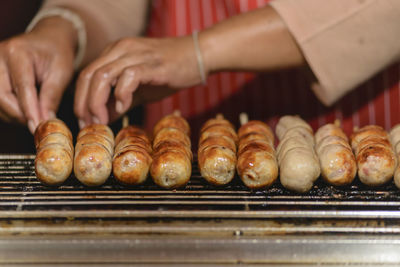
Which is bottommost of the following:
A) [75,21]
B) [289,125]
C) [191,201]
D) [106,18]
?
[191,201]

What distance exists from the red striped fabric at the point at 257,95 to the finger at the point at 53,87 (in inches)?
51.8

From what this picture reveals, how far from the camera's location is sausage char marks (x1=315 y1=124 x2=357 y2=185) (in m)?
2.01

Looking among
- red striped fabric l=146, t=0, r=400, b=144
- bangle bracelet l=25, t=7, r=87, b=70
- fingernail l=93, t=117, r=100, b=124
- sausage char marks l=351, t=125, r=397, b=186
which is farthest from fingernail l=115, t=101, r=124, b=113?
red striped fabric l=146, t=0, r=400, b=144

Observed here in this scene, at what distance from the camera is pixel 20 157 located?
93.5 inches

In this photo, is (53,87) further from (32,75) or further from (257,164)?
(257,164)

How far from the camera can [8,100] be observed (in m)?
2.69

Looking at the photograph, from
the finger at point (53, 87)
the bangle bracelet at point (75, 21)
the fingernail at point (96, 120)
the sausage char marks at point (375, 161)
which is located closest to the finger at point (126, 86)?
the fingernail at point (96, 120)

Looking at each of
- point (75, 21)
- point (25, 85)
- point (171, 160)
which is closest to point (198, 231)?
point (171, 160)

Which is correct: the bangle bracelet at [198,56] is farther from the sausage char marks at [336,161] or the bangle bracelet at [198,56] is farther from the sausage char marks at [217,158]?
the sausage char marks at [336,161]

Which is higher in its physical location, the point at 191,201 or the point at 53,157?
A: the point at 53,157

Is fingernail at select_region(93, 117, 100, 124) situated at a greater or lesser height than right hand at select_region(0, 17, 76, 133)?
lesser

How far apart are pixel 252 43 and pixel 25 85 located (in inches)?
55.9

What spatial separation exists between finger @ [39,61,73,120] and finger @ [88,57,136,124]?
342mm

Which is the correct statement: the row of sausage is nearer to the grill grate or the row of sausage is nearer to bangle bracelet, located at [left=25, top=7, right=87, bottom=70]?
the grill grate
